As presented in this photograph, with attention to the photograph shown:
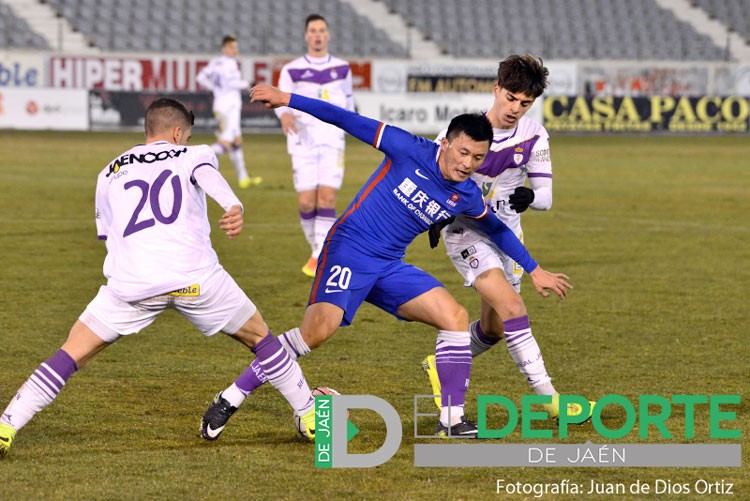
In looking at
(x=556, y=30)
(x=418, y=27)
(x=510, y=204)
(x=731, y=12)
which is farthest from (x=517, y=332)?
(x=731, y=12)

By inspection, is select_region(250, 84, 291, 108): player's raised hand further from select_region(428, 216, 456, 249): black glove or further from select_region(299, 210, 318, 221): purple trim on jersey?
select_region(299, 210, 318, 221): purple trim on jersey

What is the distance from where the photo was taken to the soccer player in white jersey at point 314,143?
12.8 metres

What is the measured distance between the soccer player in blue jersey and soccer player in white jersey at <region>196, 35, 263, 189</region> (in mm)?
14790

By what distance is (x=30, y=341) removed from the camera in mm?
8555

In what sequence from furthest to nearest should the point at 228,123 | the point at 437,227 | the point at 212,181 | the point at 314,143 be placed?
the point at 228,123
the point at 314,143
the point at 437,227
the point at 212,181

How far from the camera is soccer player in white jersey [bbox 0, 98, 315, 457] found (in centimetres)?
568

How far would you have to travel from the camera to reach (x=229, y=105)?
23.0 m

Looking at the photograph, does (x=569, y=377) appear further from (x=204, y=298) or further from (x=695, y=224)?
(x=695, y=224)

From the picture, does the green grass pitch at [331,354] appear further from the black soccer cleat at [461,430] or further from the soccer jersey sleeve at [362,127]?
the soccer jersey sleeve at [362,127]

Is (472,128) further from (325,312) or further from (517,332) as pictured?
(517,332)

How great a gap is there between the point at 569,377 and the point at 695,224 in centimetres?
940

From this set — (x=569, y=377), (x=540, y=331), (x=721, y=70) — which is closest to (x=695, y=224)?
(x=540, y=331)

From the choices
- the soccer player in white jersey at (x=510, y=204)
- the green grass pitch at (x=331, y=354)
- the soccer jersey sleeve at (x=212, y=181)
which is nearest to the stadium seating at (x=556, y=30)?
the green grass pitch at (x=331, y=354)

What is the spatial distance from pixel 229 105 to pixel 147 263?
17.6 metres
